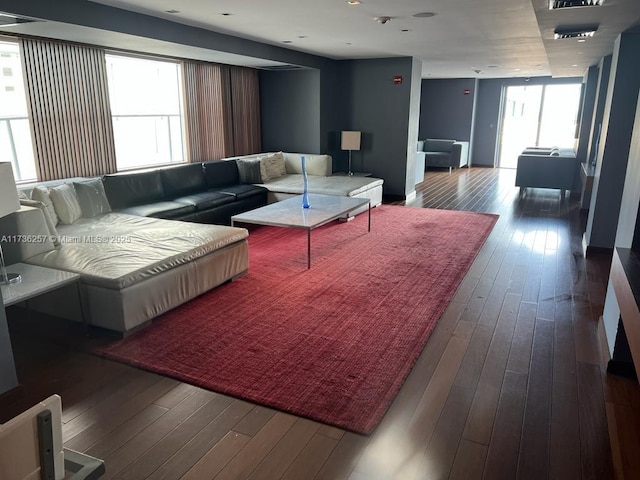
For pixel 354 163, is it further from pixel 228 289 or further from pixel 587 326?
pixel 587 326

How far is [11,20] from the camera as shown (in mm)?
3600

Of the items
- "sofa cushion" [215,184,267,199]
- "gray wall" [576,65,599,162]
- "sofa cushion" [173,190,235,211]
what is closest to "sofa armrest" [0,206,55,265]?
"sofa cushion" [173,190,235,211]

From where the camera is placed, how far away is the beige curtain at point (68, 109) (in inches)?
175

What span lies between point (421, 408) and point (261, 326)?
1287 millimetres

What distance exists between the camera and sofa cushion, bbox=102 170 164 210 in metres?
4.86

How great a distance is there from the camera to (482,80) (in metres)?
12.3

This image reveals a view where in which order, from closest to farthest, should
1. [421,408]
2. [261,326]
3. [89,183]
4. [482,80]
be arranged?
[421,408] → [261,326] → [89,183] → [482,80]

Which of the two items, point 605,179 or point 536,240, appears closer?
point 605,179

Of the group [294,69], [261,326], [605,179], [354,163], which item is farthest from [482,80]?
[261,326]

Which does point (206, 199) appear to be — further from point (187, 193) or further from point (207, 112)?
point (207, 112)

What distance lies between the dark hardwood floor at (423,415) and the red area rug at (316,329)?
0.10m

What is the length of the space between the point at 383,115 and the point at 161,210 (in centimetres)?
441

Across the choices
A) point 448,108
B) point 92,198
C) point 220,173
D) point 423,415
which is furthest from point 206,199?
point 448,108

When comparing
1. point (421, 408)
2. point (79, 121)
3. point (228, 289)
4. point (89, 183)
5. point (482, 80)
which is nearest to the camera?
point (421, 408)
